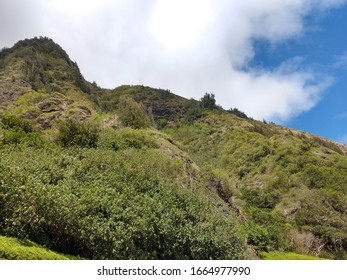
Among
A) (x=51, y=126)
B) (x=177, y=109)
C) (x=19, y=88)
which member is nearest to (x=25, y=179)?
(x=51, y=126)

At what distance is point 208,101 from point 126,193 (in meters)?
118

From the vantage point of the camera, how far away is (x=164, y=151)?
3556 centimetres

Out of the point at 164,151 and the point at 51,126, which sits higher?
the point at 51,126

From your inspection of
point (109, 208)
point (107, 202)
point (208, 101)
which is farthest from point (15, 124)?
point (208, 101)

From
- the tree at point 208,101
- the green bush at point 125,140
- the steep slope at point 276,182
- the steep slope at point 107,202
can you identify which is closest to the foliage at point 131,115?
the green bush at point 125,140

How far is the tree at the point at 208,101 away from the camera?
136 meters

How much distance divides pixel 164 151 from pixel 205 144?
68.1 meters

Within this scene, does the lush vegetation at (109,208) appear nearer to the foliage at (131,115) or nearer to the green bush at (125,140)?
the green bush at (125,140)

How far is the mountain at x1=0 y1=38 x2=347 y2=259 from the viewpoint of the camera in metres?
16.8

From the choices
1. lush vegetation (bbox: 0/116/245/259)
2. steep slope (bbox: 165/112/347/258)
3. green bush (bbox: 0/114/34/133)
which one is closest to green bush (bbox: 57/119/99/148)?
lush vegetation (bbox: 0/116/245/259)

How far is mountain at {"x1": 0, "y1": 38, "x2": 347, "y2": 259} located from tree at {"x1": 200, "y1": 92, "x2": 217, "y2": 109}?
6048 centimetres

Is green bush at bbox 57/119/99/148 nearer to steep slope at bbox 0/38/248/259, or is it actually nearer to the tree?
steep slope at bbox 0/38/248/259

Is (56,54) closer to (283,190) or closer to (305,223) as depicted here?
(283,190)
